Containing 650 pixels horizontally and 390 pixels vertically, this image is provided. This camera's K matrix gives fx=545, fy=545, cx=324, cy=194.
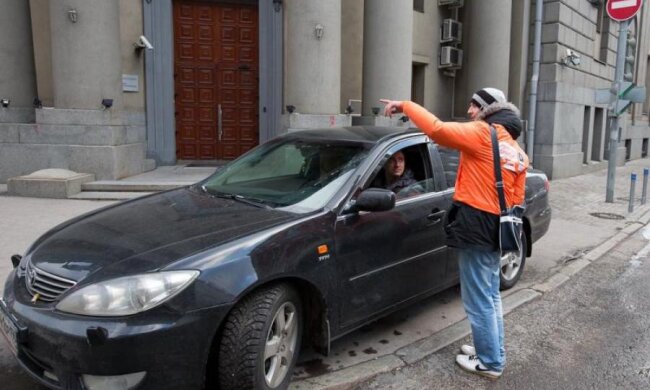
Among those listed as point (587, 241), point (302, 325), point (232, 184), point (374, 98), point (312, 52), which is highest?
point (312, 52)

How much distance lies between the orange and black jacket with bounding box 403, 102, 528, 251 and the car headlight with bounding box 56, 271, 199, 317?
5.72 ft

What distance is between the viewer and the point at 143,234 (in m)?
3.20

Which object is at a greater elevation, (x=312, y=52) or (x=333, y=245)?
(x=312, y=52)

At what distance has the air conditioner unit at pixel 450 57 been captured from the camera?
1538cm

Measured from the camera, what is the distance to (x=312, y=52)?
10.8 metres

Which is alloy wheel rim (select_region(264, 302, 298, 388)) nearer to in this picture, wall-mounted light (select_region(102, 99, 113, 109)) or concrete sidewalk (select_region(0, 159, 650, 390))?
concrete sidewalk (select_region(0, 159, 650, 390))

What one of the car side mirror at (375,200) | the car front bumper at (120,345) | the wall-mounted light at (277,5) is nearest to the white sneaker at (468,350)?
Answer: the car side mirror at (375,200)

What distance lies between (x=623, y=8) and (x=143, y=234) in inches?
426

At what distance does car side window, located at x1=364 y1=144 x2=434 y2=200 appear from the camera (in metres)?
4.10

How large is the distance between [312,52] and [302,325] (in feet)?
27.1

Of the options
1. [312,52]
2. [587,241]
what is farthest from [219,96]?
[587,241]

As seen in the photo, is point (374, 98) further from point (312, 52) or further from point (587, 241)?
point (587, 241)

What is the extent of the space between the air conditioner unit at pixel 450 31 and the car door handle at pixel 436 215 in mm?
12243

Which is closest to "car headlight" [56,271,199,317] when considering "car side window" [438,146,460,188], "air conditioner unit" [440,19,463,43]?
"car side window" [438,146,460,188]
